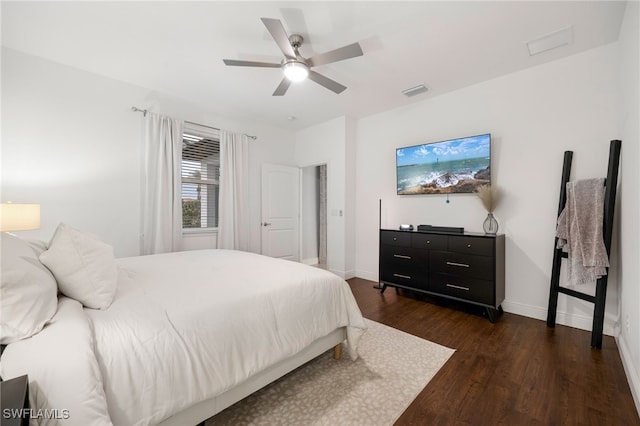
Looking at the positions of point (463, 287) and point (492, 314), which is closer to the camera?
point (492, 314)

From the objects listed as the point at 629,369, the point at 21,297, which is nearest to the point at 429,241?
the point at 629,369

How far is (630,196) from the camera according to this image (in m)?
1.94

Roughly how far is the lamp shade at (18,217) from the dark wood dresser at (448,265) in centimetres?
359

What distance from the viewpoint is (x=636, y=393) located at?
5.30ft

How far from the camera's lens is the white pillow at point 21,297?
3.03 ft

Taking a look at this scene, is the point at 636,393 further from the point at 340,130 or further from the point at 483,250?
the point at 340,130

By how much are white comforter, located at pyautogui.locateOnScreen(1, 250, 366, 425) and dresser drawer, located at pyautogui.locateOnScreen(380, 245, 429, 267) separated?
1589mm

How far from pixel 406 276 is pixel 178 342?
9.36 feet

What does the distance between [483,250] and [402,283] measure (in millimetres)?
1061

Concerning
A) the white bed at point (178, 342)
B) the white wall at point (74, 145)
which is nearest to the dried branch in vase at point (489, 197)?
the white bed at point (178, 342)

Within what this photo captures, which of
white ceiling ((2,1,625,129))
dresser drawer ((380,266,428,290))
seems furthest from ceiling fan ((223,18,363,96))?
dresser drawer ((380,266,428,290))

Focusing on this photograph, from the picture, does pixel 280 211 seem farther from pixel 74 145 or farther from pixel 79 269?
pixel 79 269

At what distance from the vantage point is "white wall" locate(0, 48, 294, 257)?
2666 mm

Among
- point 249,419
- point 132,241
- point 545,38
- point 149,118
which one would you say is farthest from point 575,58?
point 132,241
